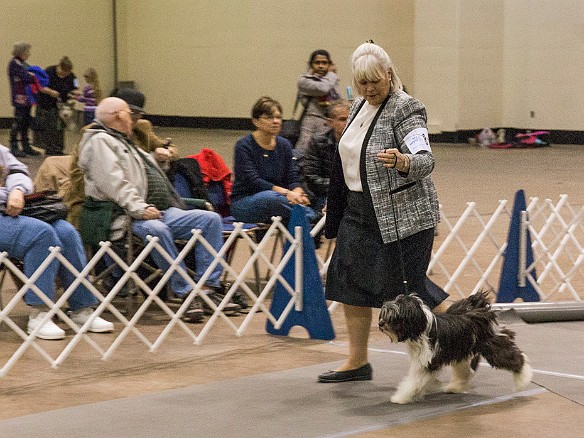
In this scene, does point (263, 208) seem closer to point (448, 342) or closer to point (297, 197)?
point (297, 197)

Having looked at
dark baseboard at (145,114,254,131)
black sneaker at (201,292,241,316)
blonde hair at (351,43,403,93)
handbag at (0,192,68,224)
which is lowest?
dark baseboard at (145,114,254,131)

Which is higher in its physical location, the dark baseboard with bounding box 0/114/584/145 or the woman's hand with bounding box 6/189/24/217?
the woman's hand with bounding box 6/189/24/217

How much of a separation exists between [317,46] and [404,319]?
1435cm

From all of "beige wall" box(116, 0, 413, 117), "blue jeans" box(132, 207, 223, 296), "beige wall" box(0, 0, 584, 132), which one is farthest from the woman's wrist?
"beige wall" box(116, 0, 413, 117)

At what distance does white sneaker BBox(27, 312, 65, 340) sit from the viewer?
5.17 metres

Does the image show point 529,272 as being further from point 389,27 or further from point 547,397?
point 389,27

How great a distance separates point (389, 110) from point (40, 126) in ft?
34.3

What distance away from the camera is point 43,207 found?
17.3 feet

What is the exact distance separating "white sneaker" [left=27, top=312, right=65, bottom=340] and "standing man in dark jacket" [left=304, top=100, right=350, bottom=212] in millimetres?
1958

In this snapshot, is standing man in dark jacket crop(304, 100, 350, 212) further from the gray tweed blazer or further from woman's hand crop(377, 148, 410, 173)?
woman's hand crop(377, 148, 410, 173)

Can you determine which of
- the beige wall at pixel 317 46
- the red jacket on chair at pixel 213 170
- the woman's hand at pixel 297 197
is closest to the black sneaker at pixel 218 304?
the woman's hand at pixel 297 197

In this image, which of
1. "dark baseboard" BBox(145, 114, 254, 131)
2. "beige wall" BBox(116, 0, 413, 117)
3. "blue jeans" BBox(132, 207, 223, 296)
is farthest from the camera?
"dark baseboard" BBox(145, 114, 254, 131)

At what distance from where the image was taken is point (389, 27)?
17312mm

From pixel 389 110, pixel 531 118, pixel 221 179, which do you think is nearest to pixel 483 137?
pixel 531 118
